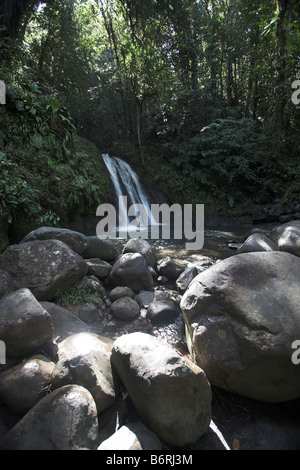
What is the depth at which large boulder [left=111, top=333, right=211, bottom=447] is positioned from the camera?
5.63ft

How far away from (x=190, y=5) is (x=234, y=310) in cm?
1928

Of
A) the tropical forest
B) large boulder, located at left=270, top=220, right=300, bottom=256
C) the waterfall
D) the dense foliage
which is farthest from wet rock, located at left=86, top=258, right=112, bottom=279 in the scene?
the waterfall

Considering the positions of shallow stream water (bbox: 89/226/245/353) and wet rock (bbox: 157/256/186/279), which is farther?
wet rock (bbox: 157/256/186/279)

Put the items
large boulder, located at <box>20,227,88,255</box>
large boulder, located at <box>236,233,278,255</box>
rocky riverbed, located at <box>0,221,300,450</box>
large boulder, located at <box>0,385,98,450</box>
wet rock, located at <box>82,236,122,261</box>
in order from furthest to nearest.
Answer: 1. wet rock, located at <box>82,236,122,261</box>
2. large boulder, located at <box>236,233,278,255</box>
3. large boulder, located at <box>20,227,88,255</box>
4. rocky riverbed, located at <box>0,221,300,450</box>
5. large boulder, located at <box>0,385,98,450</box>

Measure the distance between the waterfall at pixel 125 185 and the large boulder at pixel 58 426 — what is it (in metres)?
9.07

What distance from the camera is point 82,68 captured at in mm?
14047

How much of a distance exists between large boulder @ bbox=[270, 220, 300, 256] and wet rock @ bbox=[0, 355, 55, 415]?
4389 mm

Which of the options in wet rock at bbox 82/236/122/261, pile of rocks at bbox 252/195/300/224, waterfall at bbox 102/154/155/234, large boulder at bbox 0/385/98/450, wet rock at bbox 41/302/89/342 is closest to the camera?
large boulder at bbox 0/385/98/450

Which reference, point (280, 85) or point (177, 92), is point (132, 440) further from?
point (177, 92)

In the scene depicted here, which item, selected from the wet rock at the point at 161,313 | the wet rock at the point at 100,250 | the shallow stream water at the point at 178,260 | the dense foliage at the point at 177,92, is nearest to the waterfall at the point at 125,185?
the dense foliage at the point at 177,92

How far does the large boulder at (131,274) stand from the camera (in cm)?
408

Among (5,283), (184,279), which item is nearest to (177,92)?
(184,279)

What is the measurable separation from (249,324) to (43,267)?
103 inches

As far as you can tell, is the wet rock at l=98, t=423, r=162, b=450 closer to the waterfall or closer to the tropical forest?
the tropical forest
